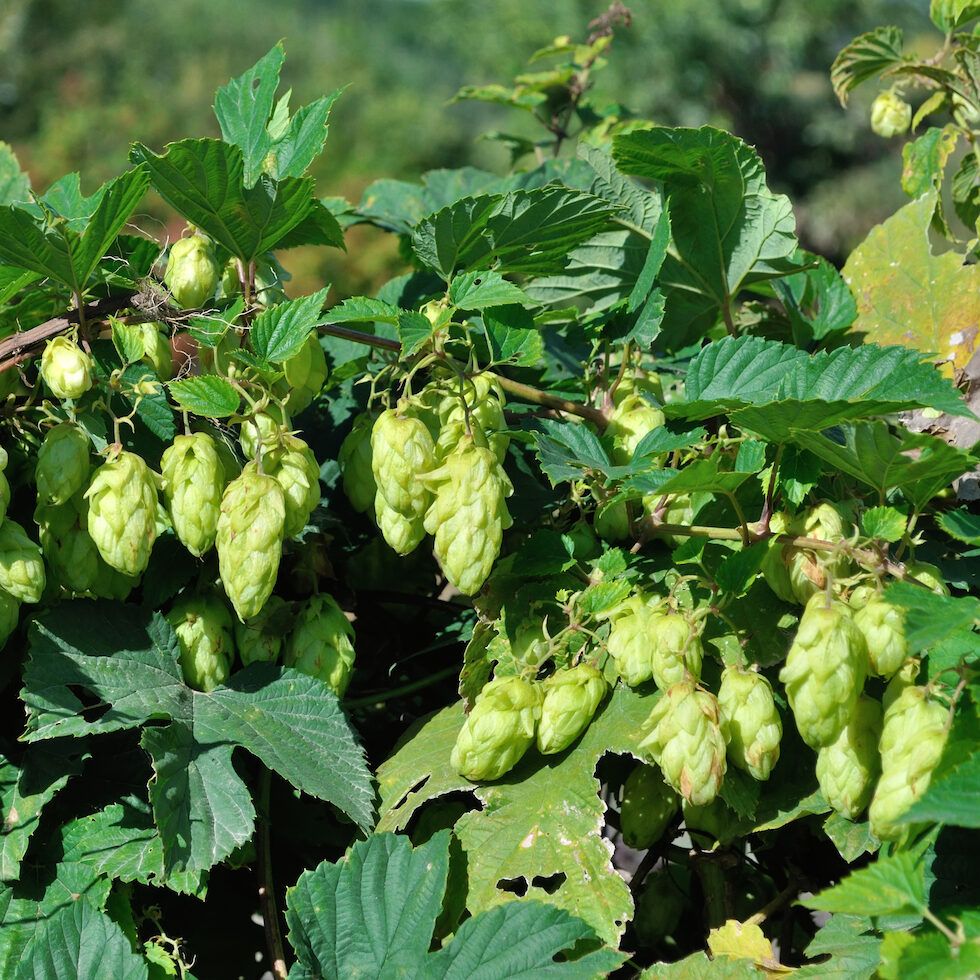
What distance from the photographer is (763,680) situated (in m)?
0.72

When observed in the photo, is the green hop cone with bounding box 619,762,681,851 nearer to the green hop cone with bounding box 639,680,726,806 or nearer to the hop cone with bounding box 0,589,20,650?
the green hop cone with bounding box 639,680,726,806

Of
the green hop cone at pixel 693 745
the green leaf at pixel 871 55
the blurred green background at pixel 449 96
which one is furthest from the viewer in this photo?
the blurred green background at pixel 449 96

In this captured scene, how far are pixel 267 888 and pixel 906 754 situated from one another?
0.52m

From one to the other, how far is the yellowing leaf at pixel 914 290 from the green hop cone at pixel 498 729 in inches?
22.7

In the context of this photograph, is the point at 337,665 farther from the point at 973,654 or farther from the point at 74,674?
the point at 973,654

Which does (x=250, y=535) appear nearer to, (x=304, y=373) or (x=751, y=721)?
(x=304, y=373)

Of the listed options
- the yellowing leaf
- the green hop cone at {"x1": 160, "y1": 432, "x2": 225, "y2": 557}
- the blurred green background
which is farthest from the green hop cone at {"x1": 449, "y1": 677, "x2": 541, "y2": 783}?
the blurred green background

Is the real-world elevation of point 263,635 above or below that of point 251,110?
below

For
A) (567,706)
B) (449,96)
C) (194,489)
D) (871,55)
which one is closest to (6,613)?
(194,489)

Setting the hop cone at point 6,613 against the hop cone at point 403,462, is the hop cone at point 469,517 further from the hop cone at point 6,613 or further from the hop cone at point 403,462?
the hop cone at point 6,613

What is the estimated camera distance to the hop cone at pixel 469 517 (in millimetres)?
716

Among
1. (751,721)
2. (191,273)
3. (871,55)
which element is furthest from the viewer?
(871,55)

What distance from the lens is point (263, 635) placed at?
0.88m

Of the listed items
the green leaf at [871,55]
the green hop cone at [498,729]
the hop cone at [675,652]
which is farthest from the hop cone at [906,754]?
the green leaf at [871,55]
